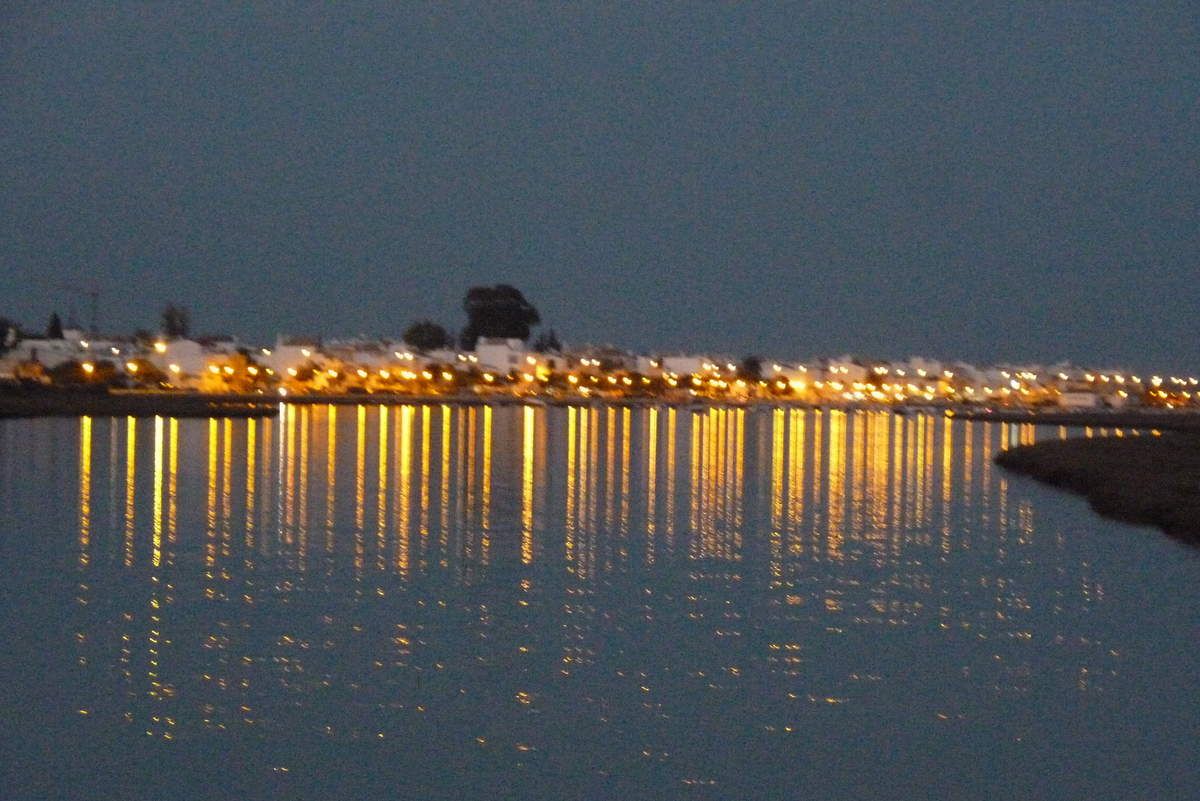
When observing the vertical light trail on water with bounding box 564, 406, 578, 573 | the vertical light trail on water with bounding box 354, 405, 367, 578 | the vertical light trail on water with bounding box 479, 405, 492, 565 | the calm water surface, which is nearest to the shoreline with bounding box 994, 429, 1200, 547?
the calm water surface

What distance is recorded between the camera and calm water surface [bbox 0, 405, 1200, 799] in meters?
9.89

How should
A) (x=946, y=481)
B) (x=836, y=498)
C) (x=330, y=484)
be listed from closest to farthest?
1. (x=330, y=484)
2. (x=836, y=498)
3. (x=946, y=481)

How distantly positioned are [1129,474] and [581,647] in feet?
80.0

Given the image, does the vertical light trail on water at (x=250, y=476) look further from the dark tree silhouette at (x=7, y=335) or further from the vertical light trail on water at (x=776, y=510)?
the dark tree silhouette at (x=7, y=335)

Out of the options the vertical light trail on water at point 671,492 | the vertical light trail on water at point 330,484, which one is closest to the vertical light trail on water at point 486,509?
the vertical light trail on water at point 330,484

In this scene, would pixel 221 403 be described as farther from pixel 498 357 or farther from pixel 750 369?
pixel 750 369

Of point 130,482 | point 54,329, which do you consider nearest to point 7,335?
point 54,329

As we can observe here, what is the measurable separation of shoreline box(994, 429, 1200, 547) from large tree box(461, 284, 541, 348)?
302 feet

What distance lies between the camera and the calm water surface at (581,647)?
389 inches

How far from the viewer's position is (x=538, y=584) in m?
17.1

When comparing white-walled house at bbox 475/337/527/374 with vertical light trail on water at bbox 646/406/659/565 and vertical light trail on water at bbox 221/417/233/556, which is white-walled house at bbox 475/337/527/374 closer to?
vertical light trail on water at bbox 646/406/659/565

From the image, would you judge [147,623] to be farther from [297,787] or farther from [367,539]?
[367,539]

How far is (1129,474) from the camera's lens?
34875 mm

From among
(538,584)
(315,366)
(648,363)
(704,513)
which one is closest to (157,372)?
(315,366)
